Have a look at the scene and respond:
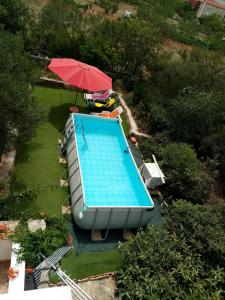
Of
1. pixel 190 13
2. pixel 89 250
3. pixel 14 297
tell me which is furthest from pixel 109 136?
pixel 190 13

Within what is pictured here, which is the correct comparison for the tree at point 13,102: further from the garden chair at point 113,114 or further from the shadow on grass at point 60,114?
the garden chair at point 113,114

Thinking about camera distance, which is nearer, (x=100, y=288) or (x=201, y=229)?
(x=100, y=288)

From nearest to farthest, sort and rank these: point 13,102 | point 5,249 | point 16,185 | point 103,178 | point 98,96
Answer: point 5,249
point 13,102
point 16,185
point 103,178
point 98,96

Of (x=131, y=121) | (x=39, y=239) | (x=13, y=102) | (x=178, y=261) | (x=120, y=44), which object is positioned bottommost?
(x=131, y=121)

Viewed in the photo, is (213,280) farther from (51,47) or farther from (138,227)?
(51,47)

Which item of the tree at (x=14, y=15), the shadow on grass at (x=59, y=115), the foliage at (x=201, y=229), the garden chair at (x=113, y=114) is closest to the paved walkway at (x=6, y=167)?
the shadow on grass at (x=59, y=115)

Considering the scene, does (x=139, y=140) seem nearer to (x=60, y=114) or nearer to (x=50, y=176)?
(x=60, y=114)

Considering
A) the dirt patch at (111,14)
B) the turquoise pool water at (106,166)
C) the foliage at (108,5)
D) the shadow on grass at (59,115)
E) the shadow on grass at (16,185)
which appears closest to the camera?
the shadow on grass at (16,185)

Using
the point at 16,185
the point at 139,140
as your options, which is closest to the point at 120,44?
the point at 139,140
